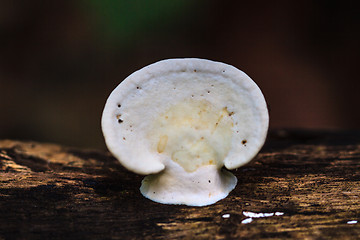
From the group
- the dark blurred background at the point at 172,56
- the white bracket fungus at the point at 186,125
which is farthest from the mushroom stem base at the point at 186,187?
the dark blurred background at the point at 172,56

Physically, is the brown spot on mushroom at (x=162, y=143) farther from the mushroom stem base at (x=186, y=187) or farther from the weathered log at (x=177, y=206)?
the weathered log at (x=177, y=206)

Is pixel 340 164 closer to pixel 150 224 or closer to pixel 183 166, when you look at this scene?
pixel 183 166

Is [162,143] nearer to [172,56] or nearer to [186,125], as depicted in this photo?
[186,125]

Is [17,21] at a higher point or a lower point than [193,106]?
higher

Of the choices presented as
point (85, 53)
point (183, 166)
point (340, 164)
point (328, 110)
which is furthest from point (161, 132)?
point (328, 110)

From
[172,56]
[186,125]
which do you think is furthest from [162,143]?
[172,56]

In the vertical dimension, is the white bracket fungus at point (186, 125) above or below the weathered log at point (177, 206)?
above

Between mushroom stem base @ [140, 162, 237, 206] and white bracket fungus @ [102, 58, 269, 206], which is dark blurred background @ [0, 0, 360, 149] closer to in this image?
white bracket fungus @ [102, 58, 269, 206]
